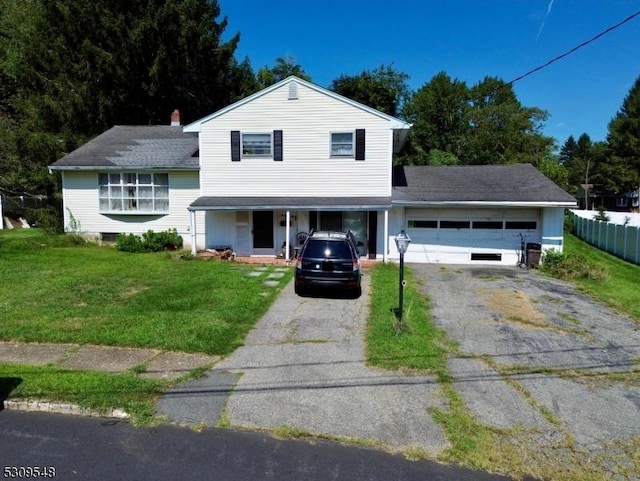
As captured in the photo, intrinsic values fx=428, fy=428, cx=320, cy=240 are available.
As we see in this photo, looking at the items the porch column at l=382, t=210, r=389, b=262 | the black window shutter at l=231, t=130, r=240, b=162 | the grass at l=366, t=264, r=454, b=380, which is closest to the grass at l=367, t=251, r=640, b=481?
the grass at l=366, t=264, r=454, b=380

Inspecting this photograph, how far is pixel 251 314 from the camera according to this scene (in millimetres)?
9344

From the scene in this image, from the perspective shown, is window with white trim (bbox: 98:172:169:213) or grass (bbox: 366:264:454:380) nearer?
grass (bbox: 366:264:454:380)

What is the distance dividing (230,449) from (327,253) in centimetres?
690

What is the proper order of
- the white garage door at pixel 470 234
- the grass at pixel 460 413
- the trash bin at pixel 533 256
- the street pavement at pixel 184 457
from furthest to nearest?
the white garage door at pixel 470 234 < the trash bin at pixel 533 256 < the grass at pixel 460 413 < the street pavement at pixel 184 457

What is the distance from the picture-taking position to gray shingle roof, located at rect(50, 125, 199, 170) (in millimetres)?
18609

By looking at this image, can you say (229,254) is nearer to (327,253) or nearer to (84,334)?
(327,253)

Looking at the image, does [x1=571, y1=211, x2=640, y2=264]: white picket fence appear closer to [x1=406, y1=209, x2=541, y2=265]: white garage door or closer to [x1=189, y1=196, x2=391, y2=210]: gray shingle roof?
[x1=406, y1=209, x2=541, y2=265]: white garage door

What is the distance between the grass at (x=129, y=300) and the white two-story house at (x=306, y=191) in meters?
2.91

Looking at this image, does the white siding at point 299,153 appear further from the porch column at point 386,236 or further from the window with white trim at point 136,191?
the window with white trim at point 136,191

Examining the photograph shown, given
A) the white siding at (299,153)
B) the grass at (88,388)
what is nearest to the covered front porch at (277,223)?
the white siding at (299,153)

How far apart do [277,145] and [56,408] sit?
46.0ft

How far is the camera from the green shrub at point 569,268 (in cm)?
1504

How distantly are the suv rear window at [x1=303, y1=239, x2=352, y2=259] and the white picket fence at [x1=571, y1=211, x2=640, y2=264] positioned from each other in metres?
16.7

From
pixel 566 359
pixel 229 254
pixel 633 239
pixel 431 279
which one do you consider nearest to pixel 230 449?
pixel 566 359
